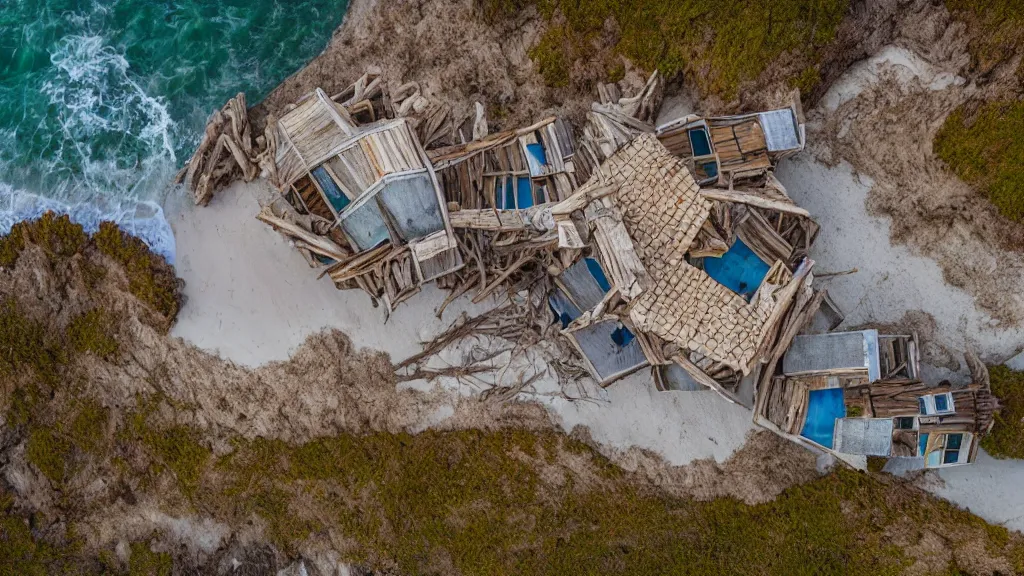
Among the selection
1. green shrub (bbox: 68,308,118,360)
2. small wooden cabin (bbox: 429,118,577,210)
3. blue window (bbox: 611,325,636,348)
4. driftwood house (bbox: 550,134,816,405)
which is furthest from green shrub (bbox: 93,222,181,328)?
blue window (bbox: 611,325,636,348)

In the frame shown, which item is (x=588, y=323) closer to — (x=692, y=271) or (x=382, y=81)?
(x=692, y=271)

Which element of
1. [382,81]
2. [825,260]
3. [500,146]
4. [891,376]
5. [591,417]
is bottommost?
[591,417]

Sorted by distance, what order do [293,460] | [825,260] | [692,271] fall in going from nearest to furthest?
1. [692,271]
2. [825,260]
3. [293,460]

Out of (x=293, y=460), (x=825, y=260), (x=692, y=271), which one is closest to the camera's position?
(x=692, y=271)

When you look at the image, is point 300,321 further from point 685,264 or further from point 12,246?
point 685,264

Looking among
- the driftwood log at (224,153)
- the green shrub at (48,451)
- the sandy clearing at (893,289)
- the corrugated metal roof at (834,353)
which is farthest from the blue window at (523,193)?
the green shrub at (48,451)

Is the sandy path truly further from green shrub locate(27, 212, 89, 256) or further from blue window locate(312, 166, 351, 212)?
green shrub locate(27, 212, 89, 256)

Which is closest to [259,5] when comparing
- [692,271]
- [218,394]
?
[218,394]
